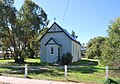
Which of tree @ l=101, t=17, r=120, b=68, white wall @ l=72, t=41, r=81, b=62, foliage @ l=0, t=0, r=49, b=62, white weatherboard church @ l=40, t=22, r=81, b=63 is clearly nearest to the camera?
tree @ l=101, t=17, r=120, b=68

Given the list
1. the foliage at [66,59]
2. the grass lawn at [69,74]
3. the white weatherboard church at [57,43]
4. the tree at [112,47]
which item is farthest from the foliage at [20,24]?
the tree at [112,47]

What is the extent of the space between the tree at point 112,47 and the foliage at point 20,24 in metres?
18.2

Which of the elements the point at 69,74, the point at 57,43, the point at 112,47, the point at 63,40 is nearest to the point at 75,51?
the point at 63,40

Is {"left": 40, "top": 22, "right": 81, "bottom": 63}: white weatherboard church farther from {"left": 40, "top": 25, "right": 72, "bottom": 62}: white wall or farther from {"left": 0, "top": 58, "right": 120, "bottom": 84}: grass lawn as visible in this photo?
{"left": 0, "top": 58, "right": 120, "bottom": 84}: grass lawn

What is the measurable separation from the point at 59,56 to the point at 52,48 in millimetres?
1868

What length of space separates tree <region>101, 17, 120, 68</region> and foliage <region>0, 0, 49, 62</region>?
18.2 m

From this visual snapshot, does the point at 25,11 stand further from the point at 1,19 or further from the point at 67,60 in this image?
the point at 67,60

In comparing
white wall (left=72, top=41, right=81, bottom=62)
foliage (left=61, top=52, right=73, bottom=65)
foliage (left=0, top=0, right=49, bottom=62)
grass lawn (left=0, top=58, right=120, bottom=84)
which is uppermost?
foliage (left=0, top=0, right=49, bottom=62)

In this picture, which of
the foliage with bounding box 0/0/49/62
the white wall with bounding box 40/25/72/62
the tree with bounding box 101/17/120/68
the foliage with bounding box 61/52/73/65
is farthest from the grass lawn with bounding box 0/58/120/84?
the white wall with bounding box 40/25/72/62

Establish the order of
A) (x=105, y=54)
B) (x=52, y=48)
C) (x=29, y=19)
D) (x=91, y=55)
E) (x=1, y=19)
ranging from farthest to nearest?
1. (x=91, y=55)
2. (x=52, y=48)
3. (x=29, y=19)
4. (x=1, y=19)
5. (x=105, y=54)

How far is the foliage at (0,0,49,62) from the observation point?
3509cm

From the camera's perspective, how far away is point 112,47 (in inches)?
785

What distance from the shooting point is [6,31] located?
36562 mm

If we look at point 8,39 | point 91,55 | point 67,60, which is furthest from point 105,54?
point 91,55
